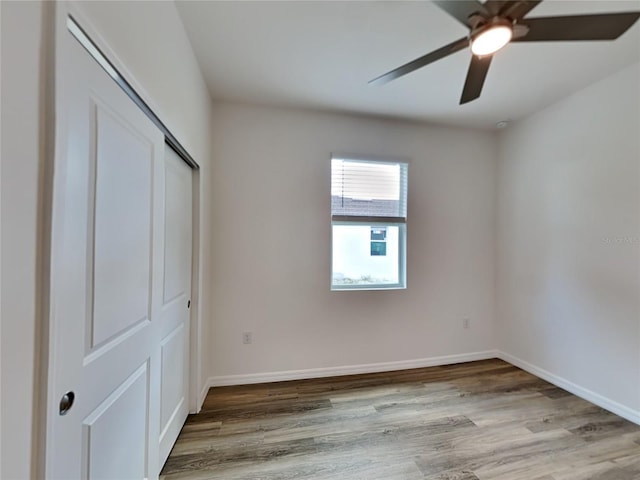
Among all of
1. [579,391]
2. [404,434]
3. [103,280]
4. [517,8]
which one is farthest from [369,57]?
[579,391]

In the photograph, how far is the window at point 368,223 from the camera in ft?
9.69

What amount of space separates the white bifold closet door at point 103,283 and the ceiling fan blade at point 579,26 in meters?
1.78

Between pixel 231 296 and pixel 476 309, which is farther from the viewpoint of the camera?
pixel 476 309

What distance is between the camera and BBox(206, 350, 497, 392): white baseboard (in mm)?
2676

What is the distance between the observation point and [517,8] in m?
1.16

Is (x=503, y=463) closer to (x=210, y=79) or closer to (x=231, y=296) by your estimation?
(x=231, y=296)

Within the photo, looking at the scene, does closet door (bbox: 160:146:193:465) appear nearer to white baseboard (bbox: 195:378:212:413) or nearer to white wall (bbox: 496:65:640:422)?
white baseboard (bbox: 195:378:212:413)

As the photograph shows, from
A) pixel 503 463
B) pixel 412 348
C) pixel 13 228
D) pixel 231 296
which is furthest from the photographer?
pixel 412 348

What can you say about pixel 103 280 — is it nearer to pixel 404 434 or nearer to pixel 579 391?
pixel 404 434

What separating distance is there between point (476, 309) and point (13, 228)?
12.4 ft

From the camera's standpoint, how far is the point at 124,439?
3.68 ft

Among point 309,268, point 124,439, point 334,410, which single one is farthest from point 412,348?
point 124,439

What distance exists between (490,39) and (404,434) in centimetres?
245

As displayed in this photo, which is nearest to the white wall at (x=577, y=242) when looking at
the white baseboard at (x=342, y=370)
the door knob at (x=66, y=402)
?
the white baseboard at (x=342, y=370)
